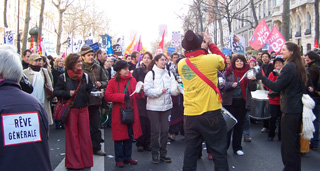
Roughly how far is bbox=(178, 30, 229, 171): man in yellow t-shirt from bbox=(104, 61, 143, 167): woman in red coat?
1841mm

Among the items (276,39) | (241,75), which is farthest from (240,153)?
(276,39)

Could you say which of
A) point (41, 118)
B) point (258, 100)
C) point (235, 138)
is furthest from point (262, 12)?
point (41, 118)

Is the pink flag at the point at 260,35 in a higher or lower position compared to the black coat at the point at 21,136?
higher

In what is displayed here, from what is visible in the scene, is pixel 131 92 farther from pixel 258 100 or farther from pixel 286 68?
pixel 258 100

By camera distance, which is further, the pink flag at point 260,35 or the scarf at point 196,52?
the pink flag at point 260,35

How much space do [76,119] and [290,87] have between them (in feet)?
11.4

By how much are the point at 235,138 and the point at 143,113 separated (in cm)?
199

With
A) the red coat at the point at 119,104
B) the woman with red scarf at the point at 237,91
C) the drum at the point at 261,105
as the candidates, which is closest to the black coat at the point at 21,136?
the red coat at the point at 119,104

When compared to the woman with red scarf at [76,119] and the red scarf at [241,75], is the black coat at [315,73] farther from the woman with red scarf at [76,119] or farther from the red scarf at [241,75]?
the woman with red scarf at [76,119]

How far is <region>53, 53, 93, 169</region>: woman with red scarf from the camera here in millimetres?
5461

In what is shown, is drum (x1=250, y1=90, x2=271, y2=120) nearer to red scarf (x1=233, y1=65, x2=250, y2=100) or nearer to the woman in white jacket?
red scarf (x1=233, y1=65, x2=250, y2=100)

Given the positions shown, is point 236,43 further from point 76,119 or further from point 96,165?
point 76,119

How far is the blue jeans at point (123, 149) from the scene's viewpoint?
5.72 metres

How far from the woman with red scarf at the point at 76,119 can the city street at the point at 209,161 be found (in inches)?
10.8
